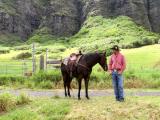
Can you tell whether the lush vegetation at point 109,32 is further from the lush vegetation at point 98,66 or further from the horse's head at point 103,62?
the horse's head at point 103,62

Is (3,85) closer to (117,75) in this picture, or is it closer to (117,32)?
(117,75)

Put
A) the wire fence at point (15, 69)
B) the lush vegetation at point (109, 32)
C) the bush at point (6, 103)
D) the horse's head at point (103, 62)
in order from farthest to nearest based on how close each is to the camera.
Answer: the lush vegetation at point (109, 32), the wire fence at point (15, 69), the horse's head at point (103, 62), the bush at point (6, 103)

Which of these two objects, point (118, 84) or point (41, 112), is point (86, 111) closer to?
Result: point (41, 112)

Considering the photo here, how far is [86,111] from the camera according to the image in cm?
1719

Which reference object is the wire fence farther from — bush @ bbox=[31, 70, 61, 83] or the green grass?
the green grass

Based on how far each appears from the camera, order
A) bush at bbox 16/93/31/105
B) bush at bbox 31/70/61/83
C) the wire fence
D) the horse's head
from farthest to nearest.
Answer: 1. the wire fence
2. bush at bbox 31/70/61/83
3. the horse's head
4. bush at bbox 16/93/31/105

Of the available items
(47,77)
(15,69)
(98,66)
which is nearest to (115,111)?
(47,77)

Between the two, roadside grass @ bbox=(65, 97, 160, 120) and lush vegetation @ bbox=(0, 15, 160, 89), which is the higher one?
lush vegetation @ bbox=(0, 15, 160, 89)

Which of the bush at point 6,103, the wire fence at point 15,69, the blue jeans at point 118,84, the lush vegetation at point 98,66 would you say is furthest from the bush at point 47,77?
the bush at point 6,103

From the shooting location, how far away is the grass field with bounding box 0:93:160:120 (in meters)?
16.5

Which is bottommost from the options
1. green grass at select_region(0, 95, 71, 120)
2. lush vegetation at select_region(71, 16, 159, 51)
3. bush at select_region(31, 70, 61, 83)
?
green grass at select_region(0, 95, 71, 120)

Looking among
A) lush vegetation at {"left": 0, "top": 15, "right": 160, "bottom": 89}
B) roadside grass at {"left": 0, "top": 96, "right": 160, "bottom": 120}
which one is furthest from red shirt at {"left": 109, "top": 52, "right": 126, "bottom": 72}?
lush vegetation at {"left": 0, "top": 15, "right": 160, "bottom": 89}

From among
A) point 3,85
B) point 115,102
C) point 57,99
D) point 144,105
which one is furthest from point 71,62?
point 3,85

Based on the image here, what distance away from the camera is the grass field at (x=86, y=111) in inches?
650
